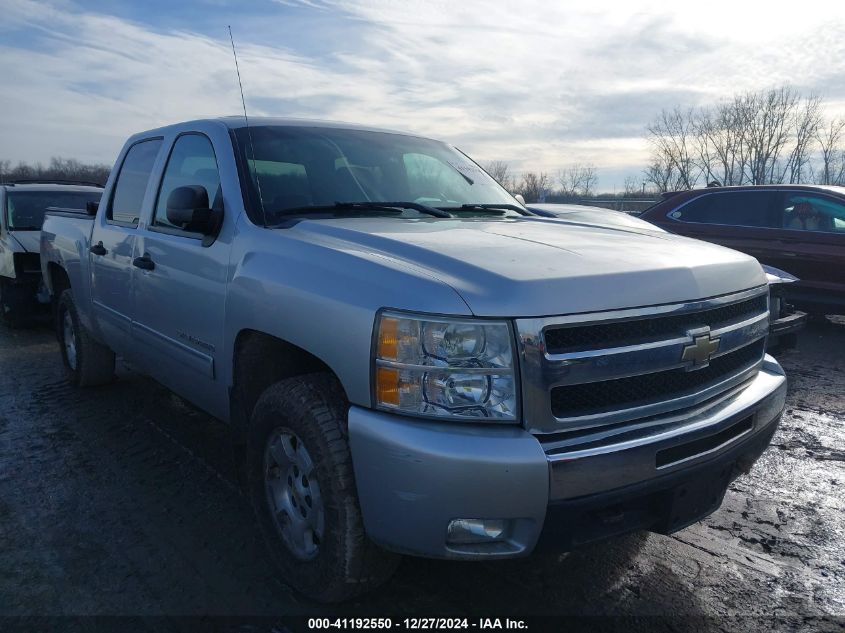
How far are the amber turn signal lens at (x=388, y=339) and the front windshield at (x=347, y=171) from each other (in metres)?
1.09

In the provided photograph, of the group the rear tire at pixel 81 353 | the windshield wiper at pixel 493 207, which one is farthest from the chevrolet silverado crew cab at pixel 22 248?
the windshield wiper at pixel 493 207

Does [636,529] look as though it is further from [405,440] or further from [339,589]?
[339,589]

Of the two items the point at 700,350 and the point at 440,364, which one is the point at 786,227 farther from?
the point at 440,364

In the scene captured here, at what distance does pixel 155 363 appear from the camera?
147 inches

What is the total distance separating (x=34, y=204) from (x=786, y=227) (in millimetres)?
9246

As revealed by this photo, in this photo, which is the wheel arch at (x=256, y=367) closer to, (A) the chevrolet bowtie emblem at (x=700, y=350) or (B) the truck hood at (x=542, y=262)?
(B) the truck hood at (x=542, y=262)

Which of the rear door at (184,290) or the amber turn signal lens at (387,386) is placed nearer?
the amber turn signal lens at (387,386)

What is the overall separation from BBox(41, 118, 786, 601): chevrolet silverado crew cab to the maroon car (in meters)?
5.12

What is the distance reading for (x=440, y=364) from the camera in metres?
2.02

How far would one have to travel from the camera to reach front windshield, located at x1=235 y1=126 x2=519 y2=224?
10.3 feet

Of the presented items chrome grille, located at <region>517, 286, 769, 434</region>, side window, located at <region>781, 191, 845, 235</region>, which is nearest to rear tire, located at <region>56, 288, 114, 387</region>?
chrome grille, located at <region>517, 286, 769, 434</region>

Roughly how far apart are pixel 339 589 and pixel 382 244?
4.10ft

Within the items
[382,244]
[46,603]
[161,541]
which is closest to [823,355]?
[382,244]

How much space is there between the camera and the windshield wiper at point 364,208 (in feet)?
9.87
